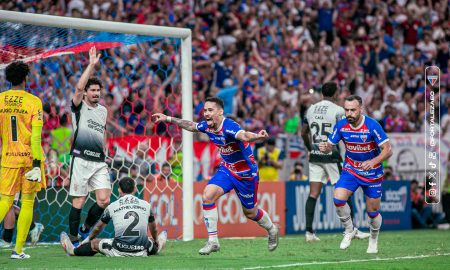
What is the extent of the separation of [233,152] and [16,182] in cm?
268

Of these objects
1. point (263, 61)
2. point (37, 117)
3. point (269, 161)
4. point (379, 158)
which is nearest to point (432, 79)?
point (263, 61)

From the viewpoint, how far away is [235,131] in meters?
10.9

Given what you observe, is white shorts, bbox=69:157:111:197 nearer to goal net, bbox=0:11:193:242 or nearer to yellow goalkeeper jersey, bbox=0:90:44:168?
yellow goalkeeper jersey, bbox=0:90:44:168

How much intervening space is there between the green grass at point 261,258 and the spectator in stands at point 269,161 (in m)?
4.63

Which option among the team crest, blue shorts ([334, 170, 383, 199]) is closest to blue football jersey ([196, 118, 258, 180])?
blue shorts ([334, 170, 383, 199])

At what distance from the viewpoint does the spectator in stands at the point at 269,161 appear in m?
18.3

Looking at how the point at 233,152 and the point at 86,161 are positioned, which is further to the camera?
the point at 86,161

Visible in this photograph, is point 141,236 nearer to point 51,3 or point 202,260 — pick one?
point 202,260

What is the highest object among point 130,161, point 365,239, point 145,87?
point 145,87

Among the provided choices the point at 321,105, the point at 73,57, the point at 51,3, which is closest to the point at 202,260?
the point at 321,105

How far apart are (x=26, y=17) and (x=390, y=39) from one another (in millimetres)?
16599

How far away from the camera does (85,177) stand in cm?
1219

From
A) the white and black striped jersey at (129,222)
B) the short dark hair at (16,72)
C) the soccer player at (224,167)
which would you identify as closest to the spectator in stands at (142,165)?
the soccer player at (224,167)

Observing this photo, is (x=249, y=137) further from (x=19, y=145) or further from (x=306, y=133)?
(x=306, y=133)
